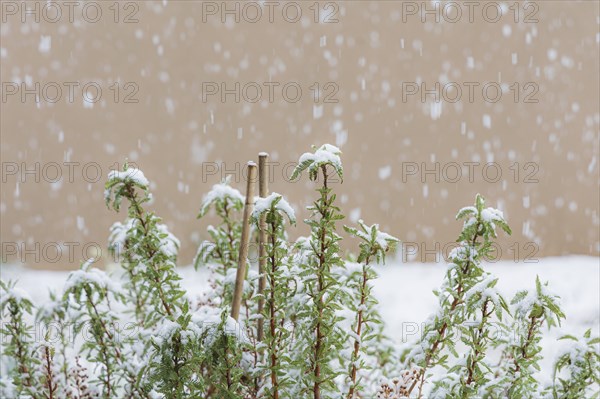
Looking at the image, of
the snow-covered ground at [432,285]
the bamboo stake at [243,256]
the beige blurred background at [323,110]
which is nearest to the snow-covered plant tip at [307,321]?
the bamboo stake at [243,256]

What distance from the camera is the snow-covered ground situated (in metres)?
3.06

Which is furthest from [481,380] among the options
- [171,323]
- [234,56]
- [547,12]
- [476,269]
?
[547,12]

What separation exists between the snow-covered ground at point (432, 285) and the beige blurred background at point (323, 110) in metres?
0.51

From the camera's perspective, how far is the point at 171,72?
5.11m

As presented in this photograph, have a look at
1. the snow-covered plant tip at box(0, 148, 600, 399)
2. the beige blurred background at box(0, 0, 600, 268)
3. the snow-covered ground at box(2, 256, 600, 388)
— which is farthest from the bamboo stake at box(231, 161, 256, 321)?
the beige blurred background at box(0, 0, 600, 268)

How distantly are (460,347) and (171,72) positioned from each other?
315 cm

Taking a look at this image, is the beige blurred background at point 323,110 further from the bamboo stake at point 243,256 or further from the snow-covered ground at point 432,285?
the bamboo stake at point 243,256

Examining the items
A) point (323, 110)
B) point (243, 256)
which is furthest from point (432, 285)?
point (243, 256)

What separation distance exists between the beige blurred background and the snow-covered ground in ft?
1.66

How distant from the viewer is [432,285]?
154 inches

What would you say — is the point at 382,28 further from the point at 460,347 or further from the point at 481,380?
the point at 481,380

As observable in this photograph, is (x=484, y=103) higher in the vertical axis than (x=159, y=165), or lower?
higher

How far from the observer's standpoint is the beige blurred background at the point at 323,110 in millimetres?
4941

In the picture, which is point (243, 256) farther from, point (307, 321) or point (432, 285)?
point (432, 285)
